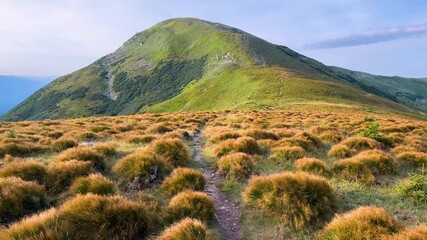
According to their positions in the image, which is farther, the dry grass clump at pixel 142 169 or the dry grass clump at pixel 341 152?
the dry grass clump at pixel 341 152

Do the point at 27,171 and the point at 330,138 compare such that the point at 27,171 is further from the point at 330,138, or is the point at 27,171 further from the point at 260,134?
the point at 330,138

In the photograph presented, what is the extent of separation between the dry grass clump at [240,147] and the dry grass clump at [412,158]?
5.77 meters

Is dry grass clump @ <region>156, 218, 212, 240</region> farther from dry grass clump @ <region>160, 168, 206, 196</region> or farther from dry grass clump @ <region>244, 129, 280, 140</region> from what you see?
dry grass clump @ <region>244, 129, 280, 140</region>

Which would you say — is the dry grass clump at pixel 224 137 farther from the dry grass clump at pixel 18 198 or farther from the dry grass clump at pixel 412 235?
the dry grass clump at pixel 412 235

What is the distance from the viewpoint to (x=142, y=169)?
417 inches

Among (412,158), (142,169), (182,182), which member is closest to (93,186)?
(142,169)

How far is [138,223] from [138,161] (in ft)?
12.7

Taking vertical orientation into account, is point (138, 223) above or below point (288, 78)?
below

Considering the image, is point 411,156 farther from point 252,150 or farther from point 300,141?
point 252,150

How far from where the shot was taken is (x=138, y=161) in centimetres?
1089

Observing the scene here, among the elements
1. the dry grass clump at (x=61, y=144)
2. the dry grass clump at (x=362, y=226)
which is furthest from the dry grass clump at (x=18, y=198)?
the dry grass clump at (x=61, y=144)

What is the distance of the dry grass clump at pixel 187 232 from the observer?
6594 millimetres

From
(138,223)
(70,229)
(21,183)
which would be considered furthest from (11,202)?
(138,223)

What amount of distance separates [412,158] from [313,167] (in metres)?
4.99
